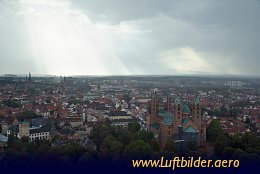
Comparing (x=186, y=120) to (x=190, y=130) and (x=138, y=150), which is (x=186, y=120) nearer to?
(x=190, y=130)

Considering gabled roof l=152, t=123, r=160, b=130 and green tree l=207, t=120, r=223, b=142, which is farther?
gabled roof l=152, t=123, r=160, b=130

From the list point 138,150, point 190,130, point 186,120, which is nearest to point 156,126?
point 186,120

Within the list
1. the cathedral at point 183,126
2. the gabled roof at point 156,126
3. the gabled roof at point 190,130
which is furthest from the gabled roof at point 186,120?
the gabled roof at point 156,126

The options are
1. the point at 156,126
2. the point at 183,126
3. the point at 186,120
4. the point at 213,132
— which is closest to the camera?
the point at 183,126

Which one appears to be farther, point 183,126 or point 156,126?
point 156,126

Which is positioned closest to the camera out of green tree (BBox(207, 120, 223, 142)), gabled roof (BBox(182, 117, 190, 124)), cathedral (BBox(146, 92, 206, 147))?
cathedral (BBox(146, 92, 206, 147))

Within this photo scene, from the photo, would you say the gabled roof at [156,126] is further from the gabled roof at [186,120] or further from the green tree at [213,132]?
the green tree at [213,132]

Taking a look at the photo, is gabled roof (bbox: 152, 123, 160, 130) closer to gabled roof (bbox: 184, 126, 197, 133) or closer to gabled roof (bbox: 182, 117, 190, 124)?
gabled roof (bbox: 182, 117, 190, 124)

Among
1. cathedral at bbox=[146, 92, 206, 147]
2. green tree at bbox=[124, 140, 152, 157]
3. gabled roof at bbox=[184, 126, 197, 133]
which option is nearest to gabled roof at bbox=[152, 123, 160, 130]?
cathedral at bbox=[146, 92, 206, 147]

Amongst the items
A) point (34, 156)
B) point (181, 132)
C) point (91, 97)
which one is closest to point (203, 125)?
point (181, 132)

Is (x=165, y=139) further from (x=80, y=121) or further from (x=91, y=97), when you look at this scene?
(x=91, y=97)

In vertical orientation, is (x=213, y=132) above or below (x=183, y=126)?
below

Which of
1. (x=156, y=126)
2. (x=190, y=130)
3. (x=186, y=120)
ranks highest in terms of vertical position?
(x=186, y=120)

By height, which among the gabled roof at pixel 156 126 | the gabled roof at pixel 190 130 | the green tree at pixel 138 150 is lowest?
the green tree at pixel 138 150
